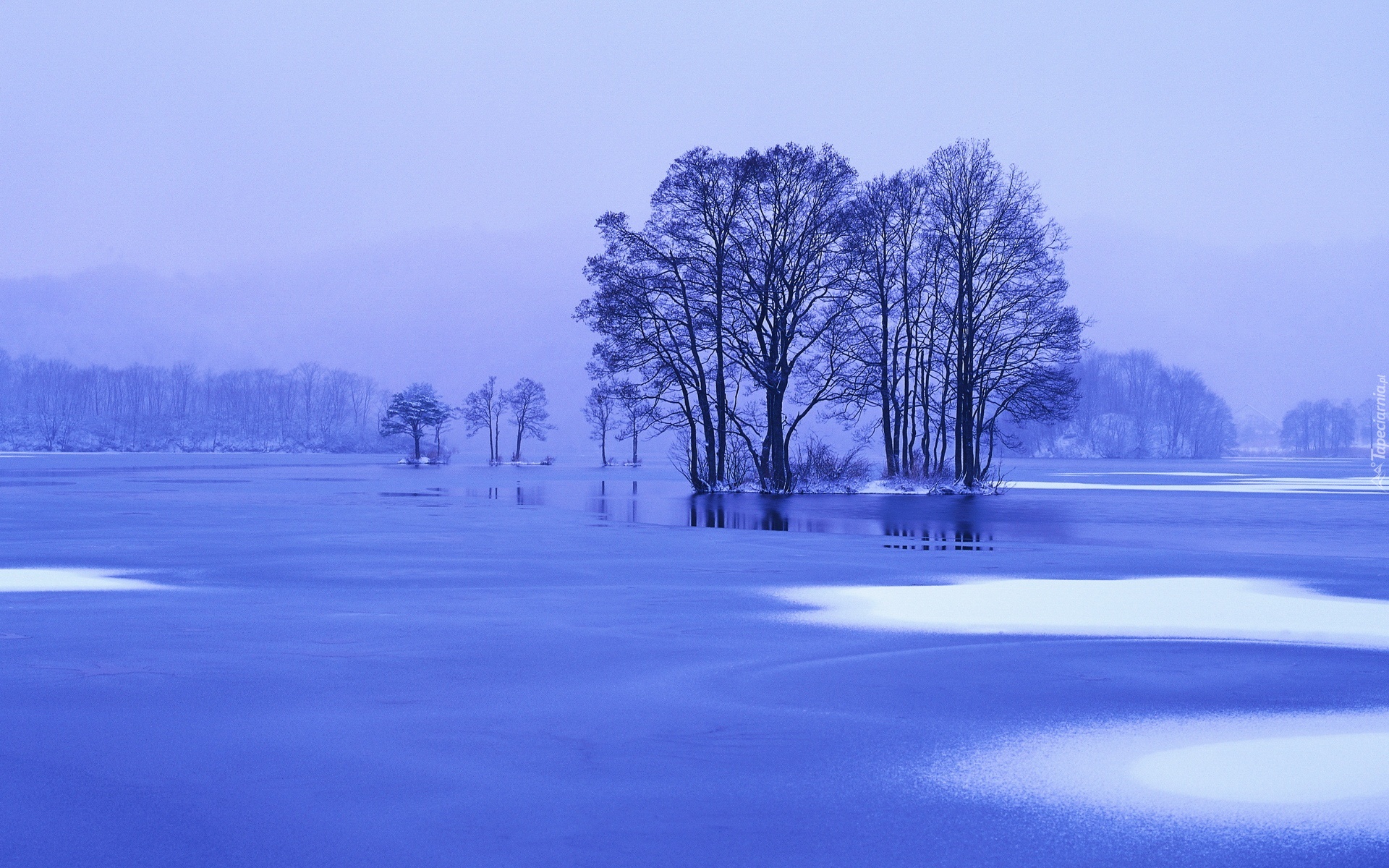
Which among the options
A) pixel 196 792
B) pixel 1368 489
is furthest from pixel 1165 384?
pixel 196 792

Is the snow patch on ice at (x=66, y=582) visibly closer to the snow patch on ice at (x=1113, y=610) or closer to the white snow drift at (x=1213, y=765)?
the snow patch on ice at (x=1113, y=610)

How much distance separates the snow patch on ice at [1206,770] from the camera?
161 inches

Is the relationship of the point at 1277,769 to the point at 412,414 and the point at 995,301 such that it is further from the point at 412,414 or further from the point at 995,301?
the point at 412,414

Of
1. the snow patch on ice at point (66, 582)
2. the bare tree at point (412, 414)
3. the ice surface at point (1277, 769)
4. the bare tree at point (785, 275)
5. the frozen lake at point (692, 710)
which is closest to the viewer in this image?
the frozen lake at point (692, 710)

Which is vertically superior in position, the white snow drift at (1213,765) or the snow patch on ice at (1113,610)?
the white snow drift at (1213,765)

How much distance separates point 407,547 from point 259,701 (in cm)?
974

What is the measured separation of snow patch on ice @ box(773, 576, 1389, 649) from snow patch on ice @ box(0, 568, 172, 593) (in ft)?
21.9

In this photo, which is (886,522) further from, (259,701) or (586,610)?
(259,701)

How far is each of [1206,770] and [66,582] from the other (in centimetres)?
1107

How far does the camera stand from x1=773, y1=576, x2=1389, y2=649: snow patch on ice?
8359 mm

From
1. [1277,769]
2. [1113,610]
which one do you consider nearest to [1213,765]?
[1277,769]

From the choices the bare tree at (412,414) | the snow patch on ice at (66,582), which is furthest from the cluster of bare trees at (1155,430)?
the snow patch on ice at (66,582)

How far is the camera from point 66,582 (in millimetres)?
11250

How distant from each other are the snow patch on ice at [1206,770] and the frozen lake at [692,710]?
2 centimetres
